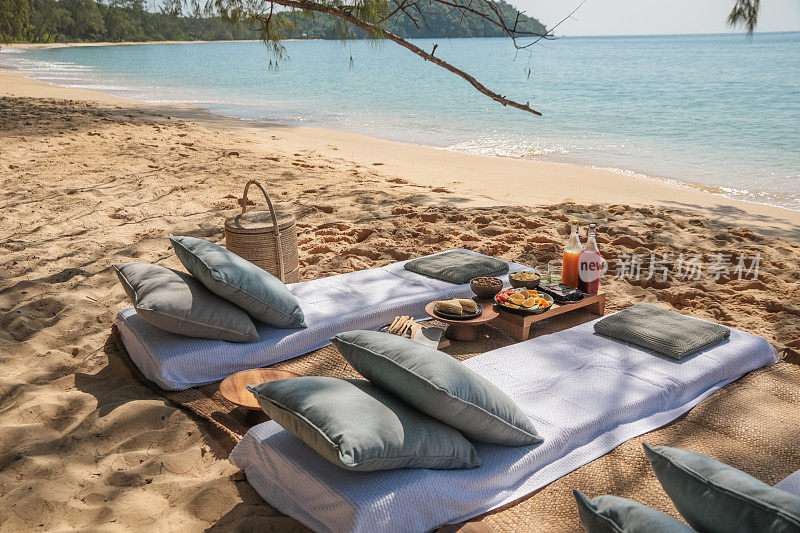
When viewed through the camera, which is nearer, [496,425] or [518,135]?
[496,425]

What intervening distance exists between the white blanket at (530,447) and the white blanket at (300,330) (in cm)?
65

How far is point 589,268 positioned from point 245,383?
1.65 meters

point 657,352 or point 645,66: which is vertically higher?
point 645,66

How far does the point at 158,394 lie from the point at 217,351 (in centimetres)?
27

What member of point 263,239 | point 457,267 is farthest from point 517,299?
point 263,239

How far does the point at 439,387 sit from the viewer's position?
1672 millimetres

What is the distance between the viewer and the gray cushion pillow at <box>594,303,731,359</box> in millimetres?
2441

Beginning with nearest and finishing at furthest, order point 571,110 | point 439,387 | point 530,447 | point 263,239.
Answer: point 439,387 → point 530,447 → point 263,239 → point 571,110

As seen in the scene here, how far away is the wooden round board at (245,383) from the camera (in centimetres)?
217

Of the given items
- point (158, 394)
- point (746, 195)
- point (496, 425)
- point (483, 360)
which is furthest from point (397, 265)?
point (746, 195)

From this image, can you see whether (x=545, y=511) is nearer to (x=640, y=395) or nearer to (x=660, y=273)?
(x=640, y=395)

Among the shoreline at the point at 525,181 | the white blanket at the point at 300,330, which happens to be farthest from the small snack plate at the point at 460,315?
the shoreline at the point at 525,181

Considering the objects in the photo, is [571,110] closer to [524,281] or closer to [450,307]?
[524,281]

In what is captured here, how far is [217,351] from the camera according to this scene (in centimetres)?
251
